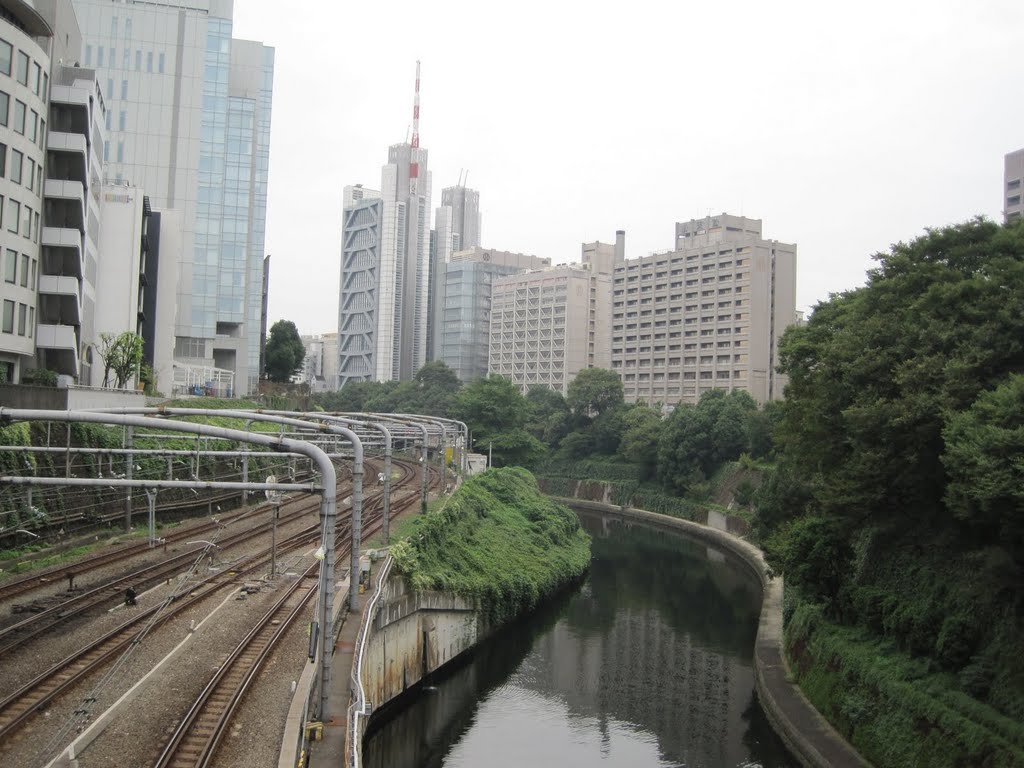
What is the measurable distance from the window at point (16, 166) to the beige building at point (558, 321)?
230 ft

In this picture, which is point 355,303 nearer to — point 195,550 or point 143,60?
point 143,60

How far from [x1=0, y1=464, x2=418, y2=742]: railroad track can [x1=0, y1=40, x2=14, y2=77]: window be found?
1657cm

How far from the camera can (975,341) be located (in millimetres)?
16812

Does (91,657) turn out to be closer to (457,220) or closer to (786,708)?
(786,708)

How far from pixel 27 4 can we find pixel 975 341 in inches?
1109

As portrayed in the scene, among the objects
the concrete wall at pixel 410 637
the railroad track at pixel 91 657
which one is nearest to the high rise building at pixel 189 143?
the concrete wall at pixel 410 637

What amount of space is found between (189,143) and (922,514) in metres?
51.4

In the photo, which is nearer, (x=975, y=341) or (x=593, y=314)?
(x=975, y=341)

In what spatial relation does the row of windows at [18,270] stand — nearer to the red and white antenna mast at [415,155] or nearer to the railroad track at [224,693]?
the railroad track at [224,693]

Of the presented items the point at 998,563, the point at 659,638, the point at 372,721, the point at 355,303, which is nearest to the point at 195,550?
the point at 372,721

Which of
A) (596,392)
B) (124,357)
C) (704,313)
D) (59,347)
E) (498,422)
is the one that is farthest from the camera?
(704,313)

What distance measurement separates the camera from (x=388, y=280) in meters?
122

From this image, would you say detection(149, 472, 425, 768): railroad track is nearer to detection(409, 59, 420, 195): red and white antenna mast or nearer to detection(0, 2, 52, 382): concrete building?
detection(0, 2, 52, 382): concrete building

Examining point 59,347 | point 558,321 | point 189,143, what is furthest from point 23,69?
point 558,321
